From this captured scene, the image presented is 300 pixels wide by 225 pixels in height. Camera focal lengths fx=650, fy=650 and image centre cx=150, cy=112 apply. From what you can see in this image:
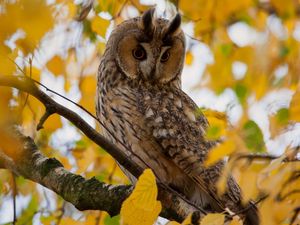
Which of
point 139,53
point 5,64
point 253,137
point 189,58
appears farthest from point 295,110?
point 189,58

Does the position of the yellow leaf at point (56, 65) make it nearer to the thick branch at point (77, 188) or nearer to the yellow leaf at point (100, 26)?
the yellow leaf at point (100, 26)

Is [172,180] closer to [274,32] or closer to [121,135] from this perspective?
[121,135]

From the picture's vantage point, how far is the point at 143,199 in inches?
72.0

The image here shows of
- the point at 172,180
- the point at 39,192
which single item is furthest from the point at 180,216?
the point at 39,192

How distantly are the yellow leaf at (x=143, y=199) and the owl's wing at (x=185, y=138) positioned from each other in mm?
810

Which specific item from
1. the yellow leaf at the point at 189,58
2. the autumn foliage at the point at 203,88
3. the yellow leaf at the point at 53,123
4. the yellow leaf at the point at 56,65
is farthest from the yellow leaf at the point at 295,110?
the yellow leaf at the point at 189,58

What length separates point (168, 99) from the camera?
125 inches

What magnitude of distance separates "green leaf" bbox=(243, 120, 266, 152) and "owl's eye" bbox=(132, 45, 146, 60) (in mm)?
1421

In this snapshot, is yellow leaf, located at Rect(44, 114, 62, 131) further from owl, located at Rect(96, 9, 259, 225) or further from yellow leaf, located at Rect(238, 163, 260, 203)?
yellow leaf, located at Rect(238, 163, 260, 203)

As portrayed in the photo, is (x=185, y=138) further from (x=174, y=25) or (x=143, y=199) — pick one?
(x=143, y=199)

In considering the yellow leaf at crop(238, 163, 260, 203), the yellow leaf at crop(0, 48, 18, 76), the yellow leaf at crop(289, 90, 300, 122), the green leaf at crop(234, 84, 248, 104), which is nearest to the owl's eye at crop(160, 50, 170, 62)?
the green leaf at crop(234, 84, 248, 104)

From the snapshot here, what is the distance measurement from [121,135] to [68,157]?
954mm

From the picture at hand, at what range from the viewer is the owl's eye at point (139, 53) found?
10.8 ft

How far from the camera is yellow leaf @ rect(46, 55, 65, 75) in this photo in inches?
130
